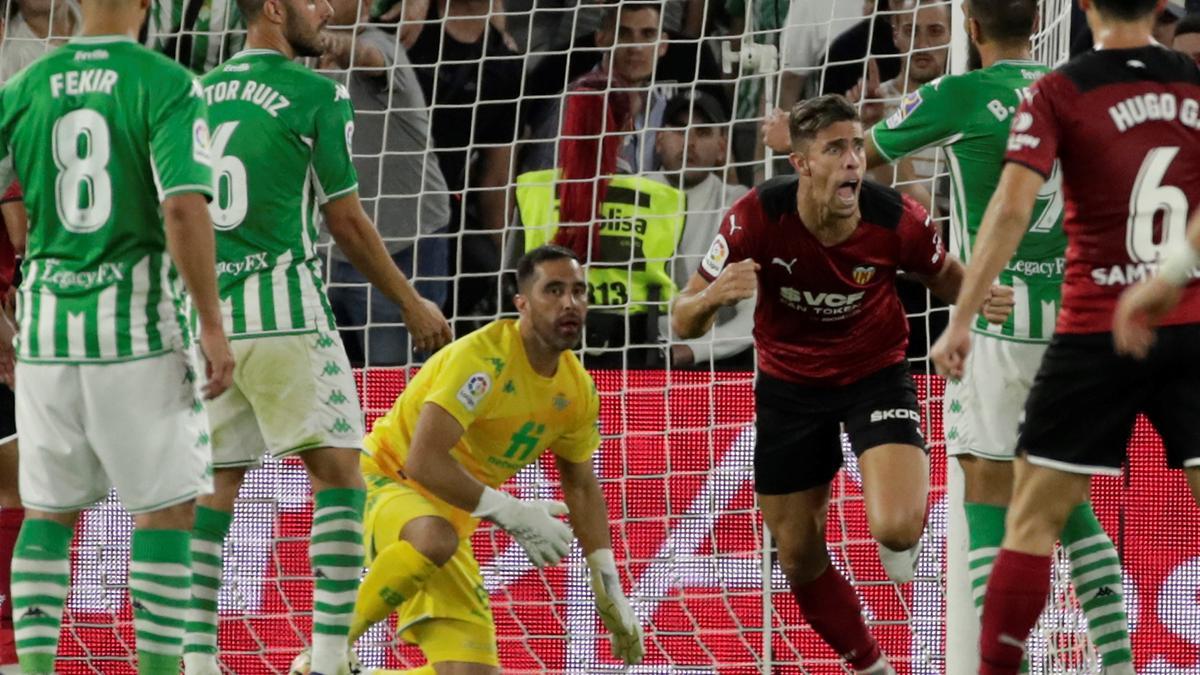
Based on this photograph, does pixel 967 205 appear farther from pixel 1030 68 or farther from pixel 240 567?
pixel 240 567

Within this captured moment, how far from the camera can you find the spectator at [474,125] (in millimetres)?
7879

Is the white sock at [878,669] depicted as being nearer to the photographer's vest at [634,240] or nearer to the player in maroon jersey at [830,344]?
the player in maroon jersey at [830,344]

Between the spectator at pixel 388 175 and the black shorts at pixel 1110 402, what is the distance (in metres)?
3.98

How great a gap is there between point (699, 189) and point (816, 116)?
2177 mm

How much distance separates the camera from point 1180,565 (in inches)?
274

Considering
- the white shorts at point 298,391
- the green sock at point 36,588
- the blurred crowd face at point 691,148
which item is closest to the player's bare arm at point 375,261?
the white shorts at point 298,391

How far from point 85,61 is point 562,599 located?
3563mm

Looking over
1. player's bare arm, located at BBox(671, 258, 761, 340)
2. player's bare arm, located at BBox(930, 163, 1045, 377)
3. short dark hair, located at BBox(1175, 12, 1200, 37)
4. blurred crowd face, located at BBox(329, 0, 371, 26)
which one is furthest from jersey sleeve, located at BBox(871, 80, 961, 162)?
blurred crowd face, located at BBox(329, 0, 371, 26)

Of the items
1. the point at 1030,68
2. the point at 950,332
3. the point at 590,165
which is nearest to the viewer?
the point at 950,332

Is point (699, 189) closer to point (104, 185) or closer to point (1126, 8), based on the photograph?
point (1126, 8)

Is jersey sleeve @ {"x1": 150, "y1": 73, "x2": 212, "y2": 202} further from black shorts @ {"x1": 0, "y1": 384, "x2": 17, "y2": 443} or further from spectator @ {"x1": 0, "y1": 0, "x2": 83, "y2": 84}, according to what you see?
spectator @ {"x1": 0, "y1": 0, "x2": 83, "y2": 84}

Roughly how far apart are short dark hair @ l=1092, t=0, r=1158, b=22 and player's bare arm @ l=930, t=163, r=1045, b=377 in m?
0.43

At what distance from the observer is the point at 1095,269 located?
Answer: 4.14 metres

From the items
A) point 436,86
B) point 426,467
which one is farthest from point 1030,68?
point 436,86
